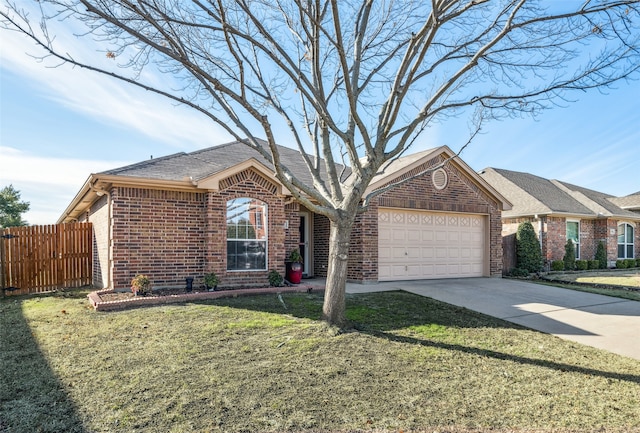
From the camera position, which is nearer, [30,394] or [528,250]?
[30,394]

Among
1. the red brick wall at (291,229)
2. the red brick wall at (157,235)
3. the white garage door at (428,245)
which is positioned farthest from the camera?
the white garage door at (428,245)

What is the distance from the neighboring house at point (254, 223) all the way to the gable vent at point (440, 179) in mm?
35

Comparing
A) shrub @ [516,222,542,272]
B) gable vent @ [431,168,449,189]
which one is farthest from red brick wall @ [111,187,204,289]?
shrub @ [516,222,542,272]

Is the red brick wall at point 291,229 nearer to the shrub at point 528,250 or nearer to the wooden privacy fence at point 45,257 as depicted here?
the wooden privacy fence at point 45,257

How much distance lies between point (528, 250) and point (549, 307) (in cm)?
821

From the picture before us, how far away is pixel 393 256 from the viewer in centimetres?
1183

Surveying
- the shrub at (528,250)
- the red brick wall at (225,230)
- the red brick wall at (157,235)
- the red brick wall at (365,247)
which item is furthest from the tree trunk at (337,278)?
the shrub at (528,250)

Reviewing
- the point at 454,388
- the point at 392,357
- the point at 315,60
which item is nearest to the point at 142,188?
the point at 315,60

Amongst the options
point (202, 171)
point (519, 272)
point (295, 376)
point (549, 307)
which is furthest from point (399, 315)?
point (519, 272)

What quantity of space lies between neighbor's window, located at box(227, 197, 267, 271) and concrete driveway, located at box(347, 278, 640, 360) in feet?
8.69

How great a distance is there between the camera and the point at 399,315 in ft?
23.8

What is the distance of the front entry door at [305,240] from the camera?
1273cm

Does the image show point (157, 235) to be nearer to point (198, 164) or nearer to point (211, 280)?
point (211, 280)

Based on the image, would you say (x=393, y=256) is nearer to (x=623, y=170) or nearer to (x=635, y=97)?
(x=635, y=97)
